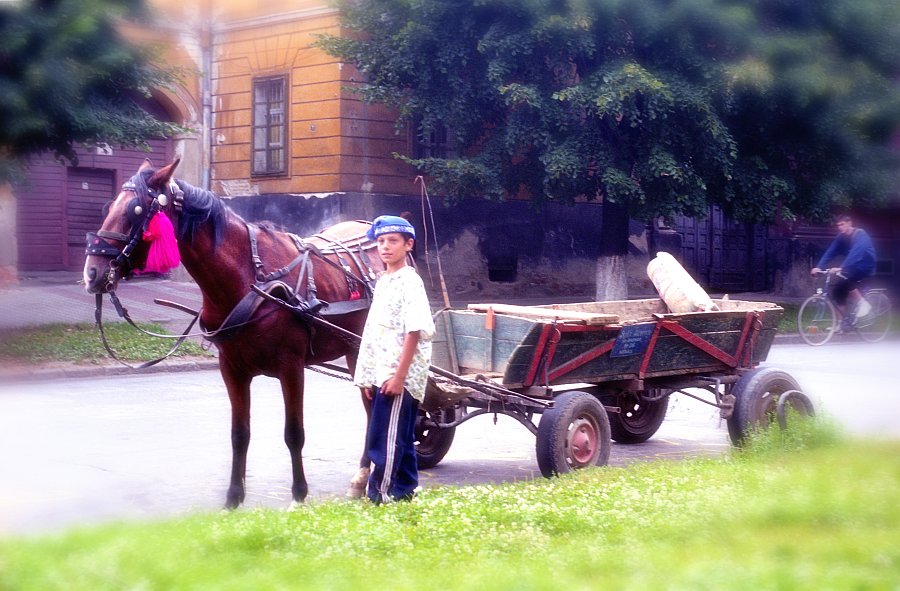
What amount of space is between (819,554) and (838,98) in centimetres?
352

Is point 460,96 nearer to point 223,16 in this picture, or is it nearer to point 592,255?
point 592,255

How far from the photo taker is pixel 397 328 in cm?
588

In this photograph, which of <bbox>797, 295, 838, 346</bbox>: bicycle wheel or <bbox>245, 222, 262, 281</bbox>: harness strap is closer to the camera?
<bbox>245, 222, 262, 281</bbox>: harness strap

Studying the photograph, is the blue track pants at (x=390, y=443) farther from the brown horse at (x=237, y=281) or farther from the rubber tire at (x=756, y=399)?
the rubber tire at (x=756, y=399)

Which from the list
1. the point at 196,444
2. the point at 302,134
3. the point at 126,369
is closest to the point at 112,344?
the point at 126,369

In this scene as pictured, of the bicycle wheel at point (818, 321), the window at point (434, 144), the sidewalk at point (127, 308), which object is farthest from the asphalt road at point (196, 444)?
the window at point (434, 144)

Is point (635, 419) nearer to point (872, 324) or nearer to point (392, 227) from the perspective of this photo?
point (392, 227)

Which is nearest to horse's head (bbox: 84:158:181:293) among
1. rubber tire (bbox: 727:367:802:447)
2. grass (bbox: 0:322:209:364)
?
rubber tire (bbox: 727:367:802:447)

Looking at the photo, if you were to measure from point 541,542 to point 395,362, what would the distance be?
1.46 meters

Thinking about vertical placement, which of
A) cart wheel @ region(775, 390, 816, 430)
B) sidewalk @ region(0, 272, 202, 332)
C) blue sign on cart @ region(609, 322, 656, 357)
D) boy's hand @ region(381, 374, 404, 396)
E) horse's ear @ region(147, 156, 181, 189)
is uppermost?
horse's ear @ region(147, 156, 181, 189)

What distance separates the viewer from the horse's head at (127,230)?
5746mm

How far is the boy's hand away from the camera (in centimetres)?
576

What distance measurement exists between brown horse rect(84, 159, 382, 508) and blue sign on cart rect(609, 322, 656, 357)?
6.10 feet

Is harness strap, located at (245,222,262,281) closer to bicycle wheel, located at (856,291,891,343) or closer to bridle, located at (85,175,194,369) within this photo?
bridle, located at (85,175,194,369)
